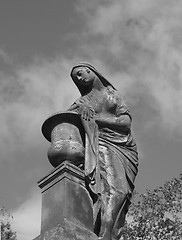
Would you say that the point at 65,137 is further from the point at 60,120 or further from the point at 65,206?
the point at 65,206

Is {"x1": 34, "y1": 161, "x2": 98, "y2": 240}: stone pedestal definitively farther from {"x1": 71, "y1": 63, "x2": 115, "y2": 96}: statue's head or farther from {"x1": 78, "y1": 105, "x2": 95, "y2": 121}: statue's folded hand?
{"x1": 71, "y1": 63, "x2": 115, "y2": 96}: statue's head

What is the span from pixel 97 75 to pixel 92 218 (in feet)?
9.00

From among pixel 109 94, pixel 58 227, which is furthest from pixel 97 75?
pixel 58 227

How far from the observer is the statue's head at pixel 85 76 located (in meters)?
8.97

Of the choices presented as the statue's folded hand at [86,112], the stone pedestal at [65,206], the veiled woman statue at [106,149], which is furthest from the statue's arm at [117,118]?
the stone pedestal at [65,206]

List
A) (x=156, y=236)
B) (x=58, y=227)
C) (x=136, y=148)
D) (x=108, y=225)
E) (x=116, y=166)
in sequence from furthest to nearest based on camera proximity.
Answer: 1. (x=156, y=236)
2. (x=136, y=148)
3. (x=116, y=166)
4. (x=108, y=225)
5. (x=58, y=227)

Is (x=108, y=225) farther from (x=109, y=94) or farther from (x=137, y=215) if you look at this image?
(x=137, y=215)

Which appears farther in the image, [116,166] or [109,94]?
[109,94]

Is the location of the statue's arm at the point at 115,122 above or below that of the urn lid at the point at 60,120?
above

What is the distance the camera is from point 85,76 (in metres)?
8.97

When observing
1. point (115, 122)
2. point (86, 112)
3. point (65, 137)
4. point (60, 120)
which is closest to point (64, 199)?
point (65, 137)

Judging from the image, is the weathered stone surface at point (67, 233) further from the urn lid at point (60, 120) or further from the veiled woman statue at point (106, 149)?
the urn lid at point (60, 120)

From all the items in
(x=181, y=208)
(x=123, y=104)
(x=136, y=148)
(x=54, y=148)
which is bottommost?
(x=54, y=148)

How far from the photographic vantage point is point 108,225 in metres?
7.39
